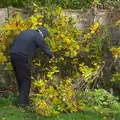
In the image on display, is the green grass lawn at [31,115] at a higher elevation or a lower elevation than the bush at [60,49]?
lower

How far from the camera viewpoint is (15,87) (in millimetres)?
9695

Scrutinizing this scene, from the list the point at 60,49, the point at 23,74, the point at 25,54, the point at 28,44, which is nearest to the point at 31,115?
the point at 23,74

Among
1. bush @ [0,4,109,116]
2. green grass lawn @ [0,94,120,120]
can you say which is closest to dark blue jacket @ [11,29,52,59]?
bush @ [0,4,109,116]

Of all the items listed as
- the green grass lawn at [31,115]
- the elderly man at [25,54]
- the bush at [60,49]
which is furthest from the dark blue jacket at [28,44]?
the green grass lawn at [31,115]

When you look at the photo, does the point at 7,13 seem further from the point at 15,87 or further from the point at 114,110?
the point at 114,110

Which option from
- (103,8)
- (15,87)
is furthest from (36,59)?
(103,8)

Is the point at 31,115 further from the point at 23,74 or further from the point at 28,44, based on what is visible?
the point at 28,44

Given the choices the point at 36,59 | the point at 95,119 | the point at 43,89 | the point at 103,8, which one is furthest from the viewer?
the point at 103,8

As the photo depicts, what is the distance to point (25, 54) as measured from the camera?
8.30 metres

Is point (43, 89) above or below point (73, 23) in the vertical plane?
below

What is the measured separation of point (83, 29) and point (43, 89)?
220 cm

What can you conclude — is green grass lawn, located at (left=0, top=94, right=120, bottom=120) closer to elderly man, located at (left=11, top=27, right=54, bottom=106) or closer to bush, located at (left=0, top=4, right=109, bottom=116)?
elderly man, located at (left=11, top=27, right=54, bottom=106)

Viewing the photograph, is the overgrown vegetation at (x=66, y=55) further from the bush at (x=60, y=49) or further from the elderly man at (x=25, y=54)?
the elderly man at (x=25, y=54)

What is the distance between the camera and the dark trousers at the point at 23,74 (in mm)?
8307
